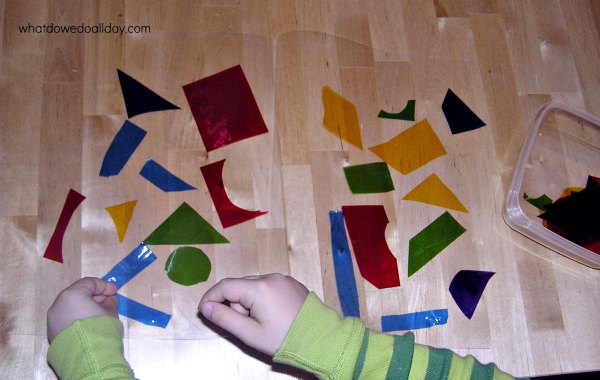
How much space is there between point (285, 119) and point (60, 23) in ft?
1.42

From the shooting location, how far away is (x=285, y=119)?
1.04 meters

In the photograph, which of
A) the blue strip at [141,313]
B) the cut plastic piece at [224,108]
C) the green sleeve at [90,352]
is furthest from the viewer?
the cut plastic piece at [224,108]

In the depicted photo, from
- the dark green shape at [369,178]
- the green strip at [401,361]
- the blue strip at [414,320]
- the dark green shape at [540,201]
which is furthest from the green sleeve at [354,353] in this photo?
the dark green shape at [540,201]

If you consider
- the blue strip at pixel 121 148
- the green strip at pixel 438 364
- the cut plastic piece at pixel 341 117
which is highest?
the cut plastic piece at pixel 341 117

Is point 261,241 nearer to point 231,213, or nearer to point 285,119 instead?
point 231,213

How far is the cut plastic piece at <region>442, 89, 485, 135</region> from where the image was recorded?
3.53ft

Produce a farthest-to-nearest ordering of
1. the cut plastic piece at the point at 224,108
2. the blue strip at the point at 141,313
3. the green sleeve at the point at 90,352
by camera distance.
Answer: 1. the cut plastic piece at the point at 224,108
2. the blue strip at the point at 141,313
3. the green sleeve at the point at 90,352

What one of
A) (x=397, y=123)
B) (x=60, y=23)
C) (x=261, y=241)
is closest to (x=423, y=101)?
(x=397, y=123)

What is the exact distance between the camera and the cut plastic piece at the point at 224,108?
39.7 inches

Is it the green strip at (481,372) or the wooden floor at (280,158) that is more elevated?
the wooden floor at (280,158)

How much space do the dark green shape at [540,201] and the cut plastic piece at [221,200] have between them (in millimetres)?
484

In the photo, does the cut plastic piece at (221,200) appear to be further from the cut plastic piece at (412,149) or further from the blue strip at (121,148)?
the cut plastic piece at (412,149)

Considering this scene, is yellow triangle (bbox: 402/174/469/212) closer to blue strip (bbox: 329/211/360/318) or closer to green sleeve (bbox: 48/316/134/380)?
blue strip (bbox: 329/211/360/318)

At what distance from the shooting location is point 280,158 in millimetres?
Answer: 1010
